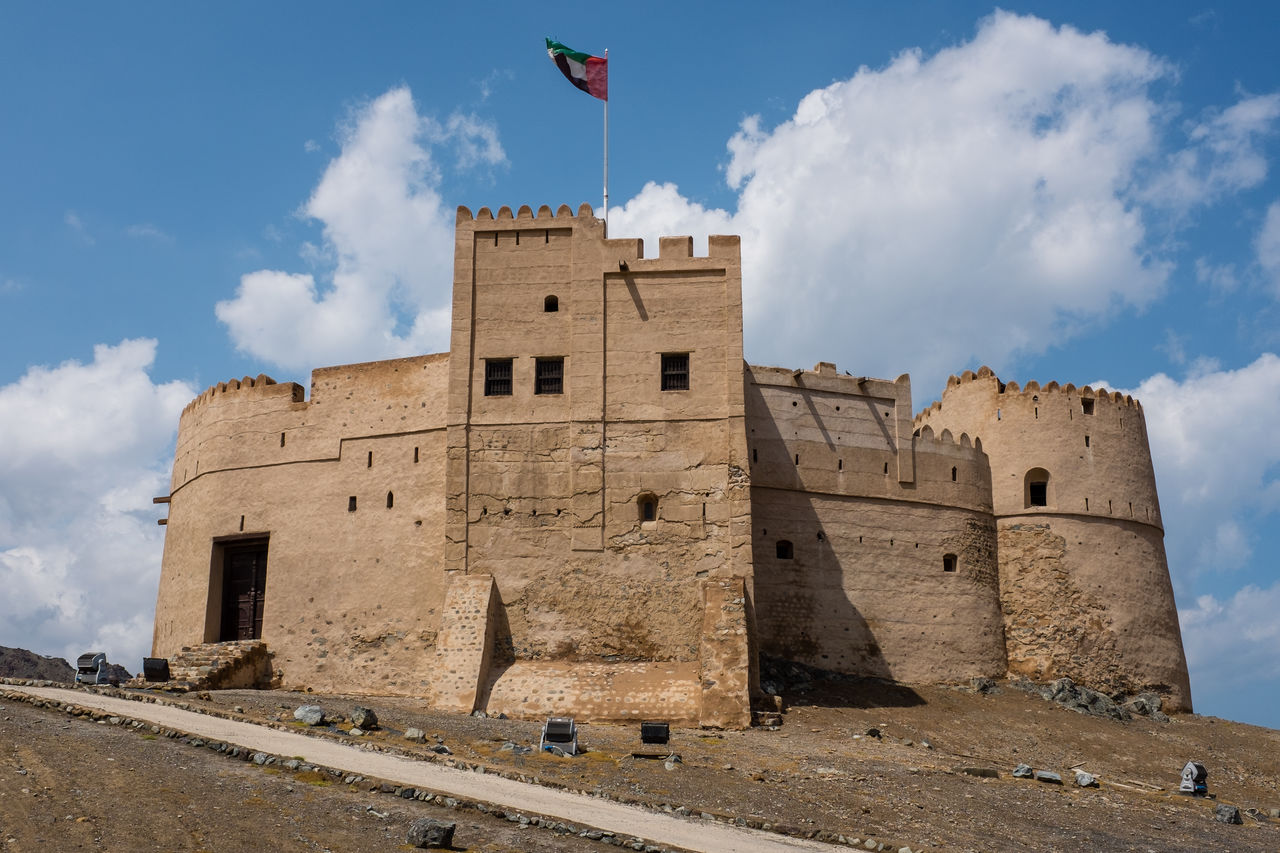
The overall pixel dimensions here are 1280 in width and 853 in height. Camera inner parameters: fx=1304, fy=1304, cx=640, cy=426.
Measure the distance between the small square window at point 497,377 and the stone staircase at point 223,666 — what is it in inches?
277

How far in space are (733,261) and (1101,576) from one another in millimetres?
12332

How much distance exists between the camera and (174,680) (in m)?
24.3

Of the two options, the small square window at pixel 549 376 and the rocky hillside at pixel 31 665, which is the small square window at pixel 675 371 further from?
the rocky hillside at pixel 31 665

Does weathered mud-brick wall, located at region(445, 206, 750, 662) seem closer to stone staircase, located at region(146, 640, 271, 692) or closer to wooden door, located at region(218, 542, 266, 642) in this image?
stone staircase, located at region(146, 640, 271, 692)

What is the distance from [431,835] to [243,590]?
53.6 ft

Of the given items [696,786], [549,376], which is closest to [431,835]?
[696,786]

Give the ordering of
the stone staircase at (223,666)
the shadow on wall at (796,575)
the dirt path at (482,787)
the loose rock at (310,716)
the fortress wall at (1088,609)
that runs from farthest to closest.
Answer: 1. the fortress wall at (1088,609)
2. the shadow on wall at (796,575)
3. the stone staircase at (223,666)
4. the loose rock at (310,716)
5. the dirt path at (482,787)

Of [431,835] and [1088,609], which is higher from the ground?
[1088,609]

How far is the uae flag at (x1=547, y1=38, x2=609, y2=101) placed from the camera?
2781 cm

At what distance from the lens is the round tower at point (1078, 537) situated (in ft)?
99.2

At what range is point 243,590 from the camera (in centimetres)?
2798

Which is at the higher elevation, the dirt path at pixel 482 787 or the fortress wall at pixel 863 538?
the fortress wall at pixel 863 538

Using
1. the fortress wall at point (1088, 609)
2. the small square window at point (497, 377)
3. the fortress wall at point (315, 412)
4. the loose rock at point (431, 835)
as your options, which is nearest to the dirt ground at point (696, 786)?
the loose rock at point (431, 835)

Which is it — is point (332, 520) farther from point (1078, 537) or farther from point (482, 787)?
point (1078, 537)
